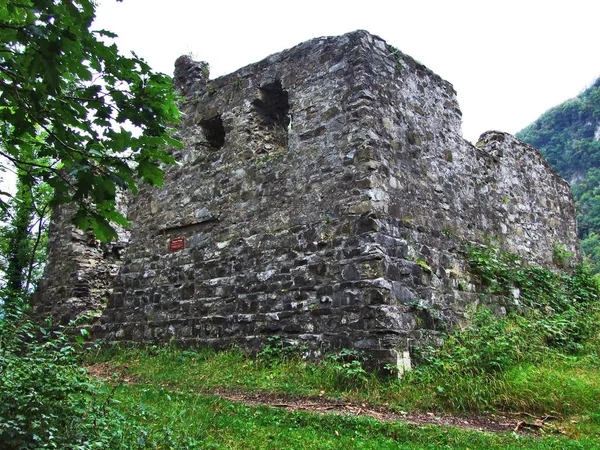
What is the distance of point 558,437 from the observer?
4.54 m

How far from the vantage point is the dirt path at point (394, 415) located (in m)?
4.86

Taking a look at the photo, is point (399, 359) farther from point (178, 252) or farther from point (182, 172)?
point (182, 172)

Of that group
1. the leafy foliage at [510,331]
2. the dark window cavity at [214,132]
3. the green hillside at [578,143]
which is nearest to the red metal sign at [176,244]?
the dark window cavity at [214,132]

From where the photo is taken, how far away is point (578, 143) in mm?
34625

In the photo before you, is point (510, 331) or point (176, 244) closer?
point (510, 331)

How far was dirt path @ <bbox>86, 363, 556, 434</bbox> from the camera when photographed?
4855 mm

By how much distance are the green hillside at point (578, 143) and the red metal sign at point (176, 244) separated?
24.7m

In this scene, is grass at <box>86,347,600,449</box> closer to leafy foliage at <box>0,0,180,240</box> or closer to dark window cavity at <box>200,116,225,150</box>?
leafy foliage at <box>0,0,180,240</box>

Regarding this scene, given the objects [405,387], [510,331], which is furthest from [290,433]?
[510,331]

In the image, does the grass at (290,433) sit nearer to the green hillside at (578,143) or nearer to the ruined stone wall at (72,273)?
the ruined stone wall at (72,273)

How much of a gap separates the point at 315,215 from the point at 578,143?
33346 millimetres

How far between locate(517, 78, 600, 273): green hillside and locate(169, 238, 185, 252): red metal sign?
24.7 m

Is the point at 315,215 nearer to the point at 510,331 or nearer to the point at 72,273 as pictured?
the point at 510,331

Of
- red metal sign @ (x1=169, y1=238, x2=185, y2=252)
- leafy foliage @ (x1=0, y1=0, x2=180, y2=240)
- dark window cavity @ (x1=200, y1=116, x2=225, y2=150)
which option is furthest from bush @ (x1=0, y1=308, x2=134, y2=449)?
dark window cavity @ (x1=200, y1=116, x2=225, y2=150)
